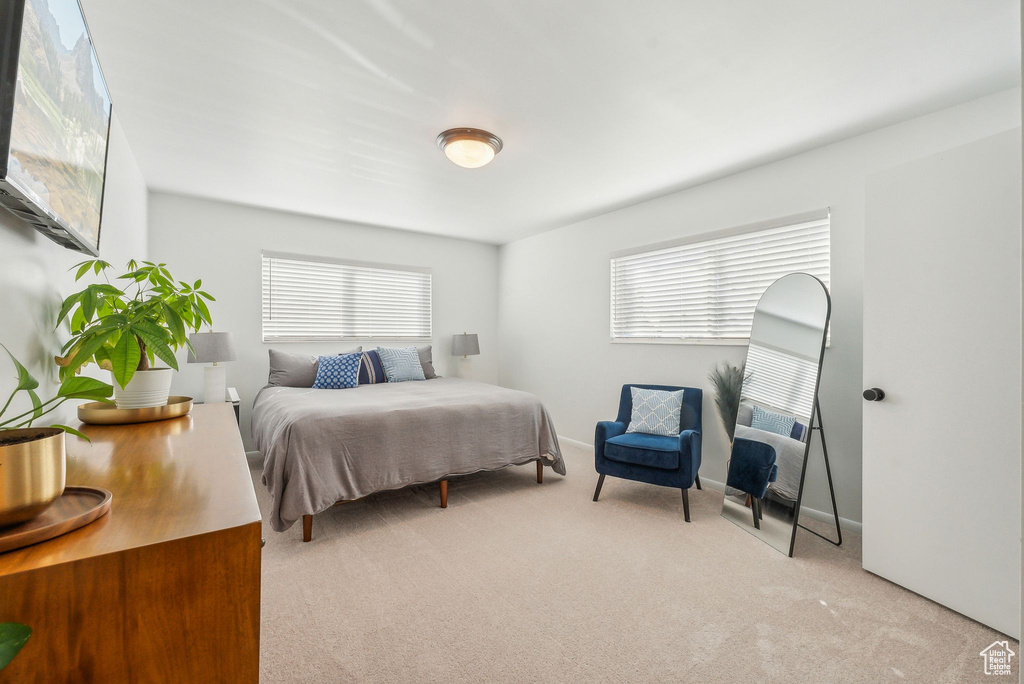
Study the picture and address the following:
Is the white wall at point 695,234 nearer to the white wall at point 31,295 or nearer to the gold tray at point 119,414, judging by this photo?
the gold tray at point 119,414

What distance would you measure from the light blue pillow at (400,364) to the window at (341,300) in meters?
0.53

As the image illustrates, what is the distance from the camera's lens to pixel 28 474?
646mm

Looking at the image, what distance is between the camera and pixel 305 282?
4.87 meters

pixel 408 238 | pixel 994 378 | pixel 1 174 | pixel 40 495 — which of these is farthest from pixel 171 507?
pixel 408 238

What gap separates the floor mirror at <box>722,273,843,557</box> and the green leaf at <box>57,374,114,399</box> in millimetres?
3042

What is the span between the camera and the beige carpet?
1690 mm

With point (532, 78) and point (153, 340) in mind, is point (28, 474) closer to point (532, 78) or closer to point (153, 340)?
point (153, 340)

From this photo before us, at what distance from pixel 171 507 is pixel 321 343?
175 inches

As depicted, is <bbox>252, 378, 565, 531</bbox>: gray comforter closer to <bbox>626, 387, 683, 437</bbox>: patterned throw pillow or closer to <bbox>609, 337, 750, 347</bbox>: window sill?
<bbox>626, 387, 683, 437</bbox>: patterned throw pillow

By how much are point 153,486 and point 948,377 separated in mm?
2946

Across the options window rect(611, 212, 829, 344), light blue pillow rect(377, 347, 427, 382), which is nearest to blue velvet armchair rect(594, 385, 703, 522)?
window rect(611, 212, 829, 344)

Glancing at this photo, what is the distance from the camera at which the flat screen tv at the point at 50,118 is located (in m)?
0.86

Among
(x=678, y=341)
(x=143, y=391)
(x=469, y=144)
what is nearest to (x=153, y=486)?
(x=143, y=391)

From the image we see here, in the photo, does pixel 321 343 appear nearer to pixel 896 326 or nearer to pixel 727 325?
pixel 727 325
